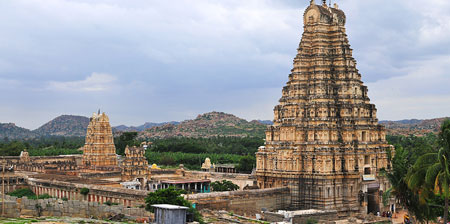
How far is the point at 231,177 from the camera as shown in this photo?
62375 millimetres

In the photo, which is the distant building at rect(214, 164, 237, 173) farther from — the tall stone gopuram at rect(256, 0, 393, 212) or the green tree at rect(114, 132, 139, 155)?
the tall stone gopuram at rect(256, 0, 393, 212)

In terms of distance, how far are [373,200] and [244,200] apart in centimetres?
1262

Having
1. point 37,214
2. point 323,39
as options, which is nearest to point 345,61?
point 323,39

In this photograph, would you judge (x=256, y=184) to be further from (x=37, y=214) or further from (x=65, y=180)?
(x=37, y=214)

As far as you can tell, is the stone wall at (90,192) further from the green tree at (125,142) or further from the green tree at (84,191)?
the green tree at (125,142)

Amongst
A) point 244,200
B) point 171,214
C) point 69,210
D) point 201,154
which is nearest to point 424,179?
point 171,214

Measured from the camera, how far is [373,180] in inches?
1914

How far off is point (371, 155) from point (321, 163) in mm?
5256

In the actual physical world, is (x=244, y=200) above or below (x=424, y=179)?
below

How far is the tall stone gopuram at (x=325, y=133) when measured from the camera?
46500 mm

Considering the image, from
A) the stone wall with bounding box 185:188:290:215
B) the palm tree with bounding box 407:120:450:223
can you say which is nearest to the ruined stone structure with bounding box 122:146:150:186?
the stone wall with bounding box 185:188:290:215

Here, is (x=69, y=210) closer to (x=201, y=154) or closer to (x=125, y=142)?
(x=201, y=154)

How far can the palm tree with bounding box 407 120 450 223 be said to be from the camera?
29.9 m

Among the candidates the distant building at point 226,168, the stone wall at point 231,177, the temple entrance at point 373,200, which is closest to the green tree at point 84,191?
the stone wall at point 231,177
